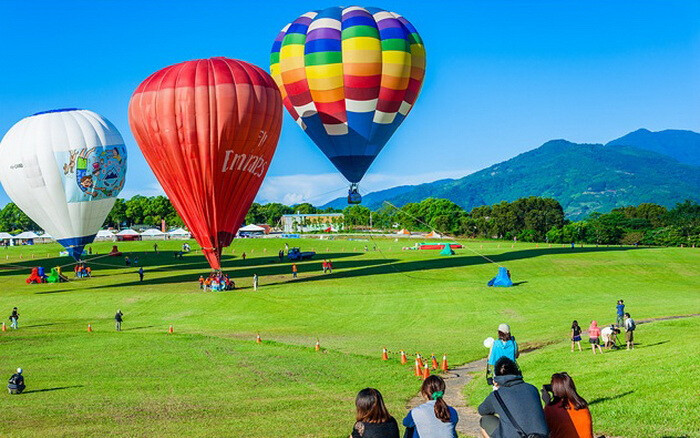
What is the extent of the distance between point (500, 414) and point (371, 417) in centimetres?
178

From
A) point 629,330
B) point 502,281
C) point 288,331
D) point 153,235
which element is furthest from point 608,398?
point 153,235

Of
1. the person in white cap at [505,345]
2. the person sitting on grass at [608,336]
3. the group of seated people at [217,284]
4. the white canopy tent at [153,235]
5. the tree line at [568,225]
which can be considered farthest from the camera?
the white canopy tent at [153,235]

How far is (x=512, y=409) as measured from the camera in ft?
31.0

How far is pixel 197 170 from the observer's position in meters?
55.9

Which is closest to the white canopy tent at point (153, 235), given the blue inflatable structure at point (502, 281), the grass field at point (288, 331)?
the grass field at point (288, 331)

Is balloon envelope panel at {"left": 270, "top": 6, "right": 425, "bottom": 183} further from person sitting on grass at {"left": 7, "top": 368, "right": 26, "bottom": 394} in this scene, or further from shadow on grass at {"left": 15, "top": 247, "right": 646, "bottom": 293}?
person sitting on grass at {"left": 7, "top": 368, "right": 26, "bottom": 394}

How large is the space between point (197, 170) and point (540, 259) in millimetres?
40212

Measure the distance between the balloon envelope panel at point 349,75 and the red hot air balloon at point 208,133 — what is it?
5018 mm

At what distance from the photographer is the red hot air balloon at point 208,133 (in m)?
55.0

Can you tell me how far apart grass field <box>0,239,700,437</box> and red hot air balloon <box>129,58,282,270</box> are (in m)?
7.02

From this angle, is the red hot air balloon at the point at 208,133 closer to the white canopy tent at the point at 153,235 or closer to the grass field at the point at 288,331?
the grass field at the point at 288,331

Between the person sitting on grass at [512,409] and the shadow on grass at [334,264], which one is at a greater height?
the person sitting on grass at [512,409]

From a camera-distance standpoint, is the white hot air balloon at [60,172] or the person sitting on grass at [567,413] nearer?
the person sitting on grass at [567,413]

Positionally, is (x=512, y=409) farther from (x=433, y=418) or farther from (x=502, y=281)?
(x=502, y=281)
